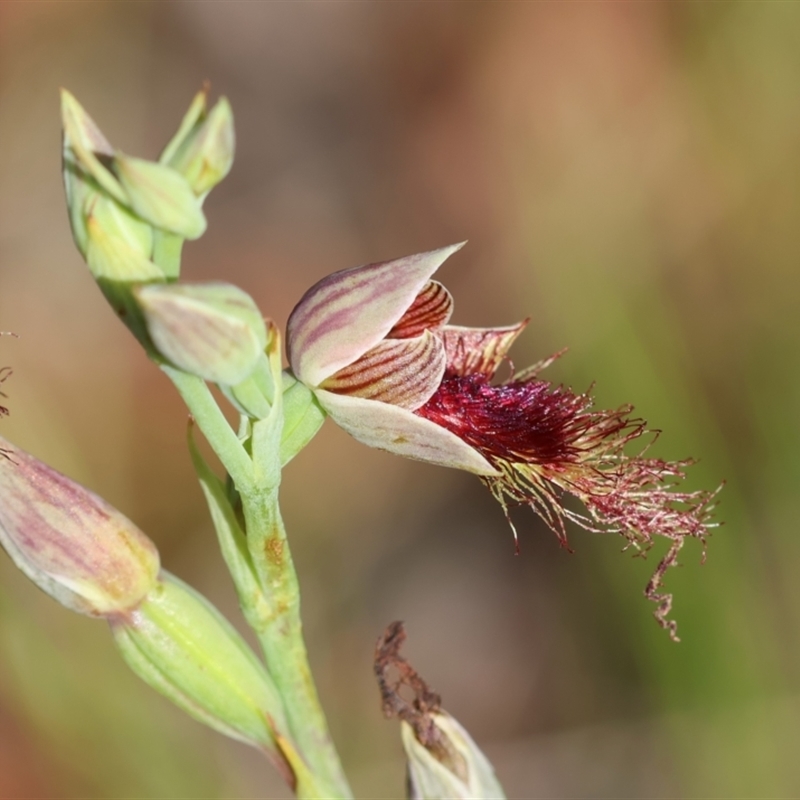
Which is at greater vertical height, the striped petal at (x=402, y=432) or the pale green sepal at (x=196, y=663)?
the striped petal at (x=402, y=432)

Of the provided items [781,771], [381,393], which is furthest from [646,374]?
[381,393]

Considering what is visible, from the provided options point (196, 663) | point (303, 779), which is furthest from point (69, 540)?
point (303, 779)

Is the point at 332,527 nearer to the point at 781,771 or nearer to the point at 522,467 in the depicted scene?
the point at 781,771

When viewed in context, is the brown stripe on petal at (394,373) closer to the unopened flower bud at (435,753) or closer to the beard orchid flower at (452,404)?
the beard orchid flower at (452,404)

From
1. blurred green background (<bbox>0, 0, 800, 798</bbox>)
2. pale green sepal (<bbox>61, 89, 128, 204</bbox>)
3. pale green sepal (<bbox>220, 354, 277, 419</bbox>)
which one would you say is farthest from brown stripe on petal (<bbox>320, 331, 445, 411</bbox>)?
blurred green background (<bbox>0, 0, 800, 798</bbox>)

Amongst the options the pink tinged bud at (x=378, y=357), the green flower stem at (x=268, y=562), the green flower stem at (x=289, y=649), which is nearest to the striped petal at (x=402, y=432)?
the pink tinged bud at (x=378, y=357)

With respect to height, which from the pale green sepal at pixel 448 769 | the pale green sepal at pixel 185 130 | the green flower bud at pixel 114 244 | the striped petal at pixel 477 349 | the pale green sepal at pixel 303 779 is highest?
the pale green sepal at pixel 185 130

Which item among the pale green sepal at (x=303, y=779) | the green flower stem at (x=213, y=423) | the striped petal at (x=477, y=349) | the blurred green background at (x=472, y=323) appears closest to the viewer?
the green flower stem at (x=213, y=423)
